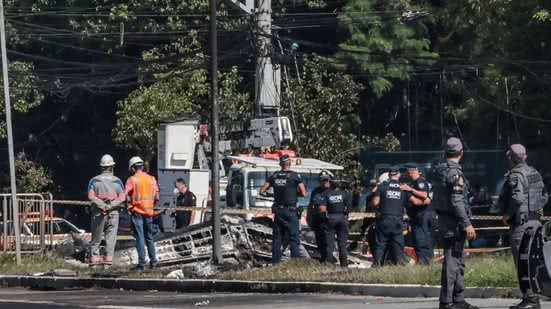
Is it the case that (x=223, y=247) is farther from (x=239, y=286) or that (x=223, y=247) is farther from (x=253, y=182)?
(x=253, y=182)

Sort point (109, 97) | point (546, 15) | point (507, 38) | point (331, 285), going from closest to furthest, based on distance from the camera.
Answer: point (331, 285) → point (546, 15) → point (507, 38) → point (109, 97)

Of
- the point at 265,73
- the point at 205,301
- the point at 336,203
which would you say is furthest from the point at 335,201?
the point at 265,73

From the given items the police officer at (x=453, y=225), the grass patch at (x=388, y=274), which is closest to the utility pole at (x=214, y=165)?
the grass patch at (x=388, y=274)

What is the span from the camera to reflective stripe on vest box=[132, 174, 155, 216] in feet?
60.5

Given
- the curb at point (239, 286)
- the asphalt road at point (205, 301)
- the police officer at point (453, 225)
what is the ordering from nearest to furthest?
the police officer at point (453, 225)
the asphalt road at point (205, 301)
the curb at point (239, 286)

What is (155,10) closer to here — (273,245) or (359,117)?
(359,117)

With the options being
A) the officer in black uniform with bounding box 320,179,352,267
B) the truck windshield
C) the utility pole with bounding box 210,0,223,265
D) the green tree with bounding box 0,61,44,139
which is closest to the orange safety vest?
the utility pole with bounding box 210,0,223,265

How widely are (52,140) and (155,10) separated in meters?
9.38

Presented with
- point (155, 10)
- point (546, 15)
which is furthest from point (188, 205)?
point (155, 10)

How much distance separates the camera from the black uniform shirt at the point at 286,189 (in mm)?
19094

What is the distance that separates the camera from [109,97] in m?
Answer: 45.5

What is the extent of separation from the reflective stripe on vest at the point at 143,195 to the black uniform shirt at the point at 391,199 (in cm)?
351

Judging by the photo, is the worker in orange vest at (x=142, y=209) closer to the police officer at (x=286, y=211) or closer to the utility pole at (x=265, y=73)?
the police officer at (x=286, y=211)

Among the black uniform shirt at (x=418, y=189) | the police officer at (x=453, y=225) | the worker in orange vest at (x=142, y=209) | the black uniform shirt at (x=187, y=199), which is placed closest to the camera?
the police officer at (x=453, y=225)
